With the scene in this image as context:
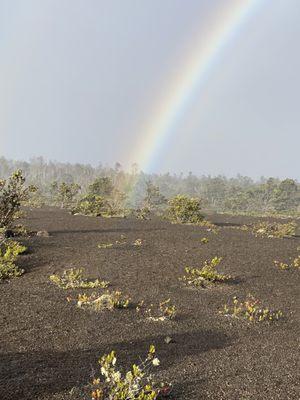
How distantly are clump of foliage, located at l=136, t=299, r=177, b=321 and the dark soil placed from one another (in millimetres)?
269

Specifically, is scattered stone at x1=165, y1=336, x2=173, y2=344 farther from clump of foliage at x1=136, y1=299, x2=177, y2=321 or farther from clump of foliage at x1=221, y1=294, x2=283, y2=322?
clump of foliage at x1=221, y1=294, x2=283, y2=322

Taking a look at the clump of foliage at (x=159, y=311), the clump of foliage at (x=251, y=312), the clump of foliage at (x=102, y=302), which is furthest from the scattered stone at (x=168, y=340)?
the clump of foliage at (x=251, y=312)

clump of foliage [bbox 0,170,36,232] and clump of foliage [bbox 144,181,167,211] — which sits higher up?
clump of foliage [bbox 144,181,167,211]

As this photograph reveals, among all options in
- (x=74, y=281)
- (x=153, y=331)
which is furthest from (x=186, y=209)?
(x=153, y=331)

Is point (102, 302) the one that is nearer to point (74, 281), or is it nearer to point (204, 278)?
point (74, 281)

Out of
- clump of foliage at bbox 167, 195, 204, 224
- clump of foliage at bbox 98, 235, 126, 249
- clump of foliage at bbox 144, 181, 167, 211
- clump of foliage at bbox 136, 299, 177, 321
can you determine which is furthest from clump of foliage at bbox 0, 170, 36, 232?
clump of foliage at bbox 144, 181, 167, 211

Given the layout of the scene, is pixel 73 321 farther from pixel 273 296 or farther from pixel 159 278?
pixel 273 296

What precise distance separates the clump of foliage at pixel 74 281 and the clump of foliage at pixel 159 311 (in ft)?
7.19

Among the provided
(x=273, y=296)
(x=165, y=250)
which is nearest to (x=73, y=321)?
(x=273, y=296)

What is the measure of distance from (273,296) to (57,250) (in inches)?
387

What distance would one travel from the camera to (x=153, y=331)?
32.7 ft

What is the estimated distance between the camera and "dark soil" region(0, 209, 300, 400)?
714cm

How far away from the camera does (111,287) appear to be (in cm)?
1369

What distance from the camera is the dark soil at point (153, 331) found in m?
7.14
